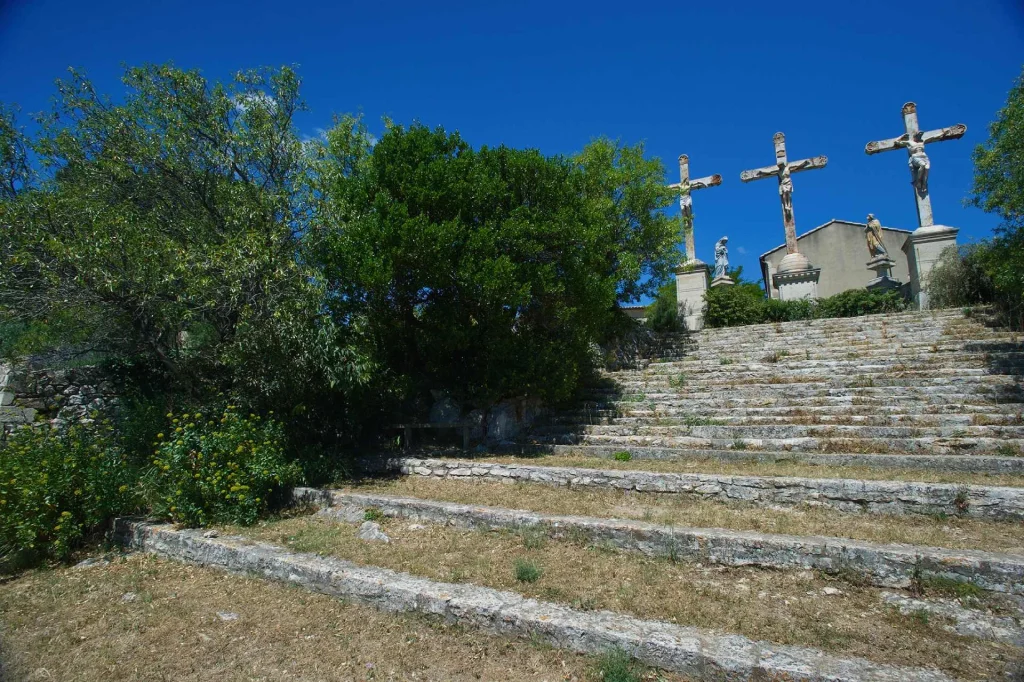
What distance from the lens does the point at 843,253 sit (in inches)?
1195

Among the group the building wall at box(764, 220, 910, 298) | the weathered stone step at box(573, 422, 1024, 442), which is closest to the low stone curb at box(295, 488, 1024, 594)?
the weathered stone step at box(573, 422, 1024, 442)

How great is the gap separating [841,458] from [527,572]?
16.6ft

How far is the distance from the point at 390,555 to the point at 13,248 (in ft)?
25.1

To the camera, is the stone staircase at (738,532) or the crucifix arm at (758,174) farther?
the crucifix arm at (758,174)

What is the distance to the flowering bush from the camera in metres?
6.87

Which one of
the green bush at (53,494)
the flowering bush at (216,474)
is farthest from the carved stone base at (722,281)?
the green bush at (53,494)

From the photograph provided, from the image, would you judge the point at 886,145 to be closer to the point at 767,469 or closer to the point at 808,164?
the point at 808,164

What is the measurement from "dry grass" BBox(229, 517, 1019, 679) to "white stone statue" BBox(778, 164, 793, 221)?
19.3 metres

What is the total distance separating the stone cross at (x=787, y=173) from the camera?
20469 mm

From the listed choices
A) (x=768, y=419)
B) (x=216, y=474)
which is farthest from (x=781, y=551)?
(x=216, y=474)

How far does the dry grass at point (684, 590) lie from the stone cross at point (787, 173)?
61.4 feet

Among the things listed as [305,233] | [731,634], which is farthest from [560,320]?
[731,634]

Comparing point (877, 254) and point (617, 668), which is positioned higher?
point (877, 254)

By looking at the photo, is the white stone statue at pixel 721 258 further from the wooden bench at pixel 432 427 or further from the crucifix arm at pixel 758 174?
the wooden bench at pixel 432 427
